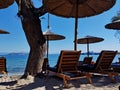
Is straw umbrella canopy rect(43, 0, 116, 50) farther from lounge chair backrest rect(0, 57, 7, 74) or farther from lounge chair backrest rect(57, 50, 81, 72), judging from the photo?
lounge chair backrest rect(0, 57, 7, 74)

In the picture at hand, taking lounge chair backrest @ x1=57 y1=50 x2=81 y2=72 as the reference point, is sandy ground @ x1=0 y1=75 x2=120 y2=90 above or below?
below

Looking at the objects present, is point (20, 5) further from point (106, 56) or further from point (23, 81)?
point (106, 56)

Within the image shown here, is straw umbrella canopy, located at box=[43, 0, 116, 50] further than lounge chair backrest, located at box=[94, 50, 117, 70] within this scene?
Yes

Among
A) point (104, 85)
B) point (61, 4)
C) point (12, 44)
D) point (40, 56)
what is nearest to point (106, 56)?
point (104, 85)

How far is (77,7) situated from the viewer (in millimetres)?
8758

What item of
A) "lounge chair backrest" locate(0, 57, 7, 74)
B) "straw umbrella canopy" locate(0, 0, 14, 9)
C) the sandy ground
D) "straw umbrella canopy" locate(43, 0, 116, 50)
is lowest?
the sandy ground

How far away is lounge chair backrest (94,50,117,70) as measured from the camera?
24.9ft

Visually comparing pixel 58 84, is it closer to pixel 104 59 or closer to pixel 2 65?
pixel 104 59

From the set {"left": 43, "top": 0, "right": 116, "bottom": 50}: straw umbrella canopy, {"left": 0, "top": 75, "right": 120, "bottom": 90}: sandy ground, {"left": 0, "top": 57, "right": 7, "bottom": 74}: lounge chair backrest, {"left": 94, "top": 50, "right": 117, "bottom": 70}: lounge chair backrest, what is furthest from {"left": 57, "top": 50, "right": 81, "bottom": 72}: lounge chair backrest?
{"left": 0, "top": 57, "right": 7, "bottom": 74}: lounge chair backrest

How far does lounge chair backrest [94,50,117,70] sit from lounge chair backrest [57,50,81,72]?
0.80 m

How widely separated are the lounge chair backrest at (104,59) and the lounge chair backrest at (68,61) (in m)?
0.80

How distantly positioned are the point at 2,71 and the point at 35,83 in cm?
347

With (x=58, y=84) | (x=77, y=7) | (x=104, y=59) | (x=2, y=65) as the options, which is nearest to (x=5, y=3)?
(x=2, y=65)

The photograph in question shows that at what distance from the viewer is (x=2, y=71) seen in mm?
10180
